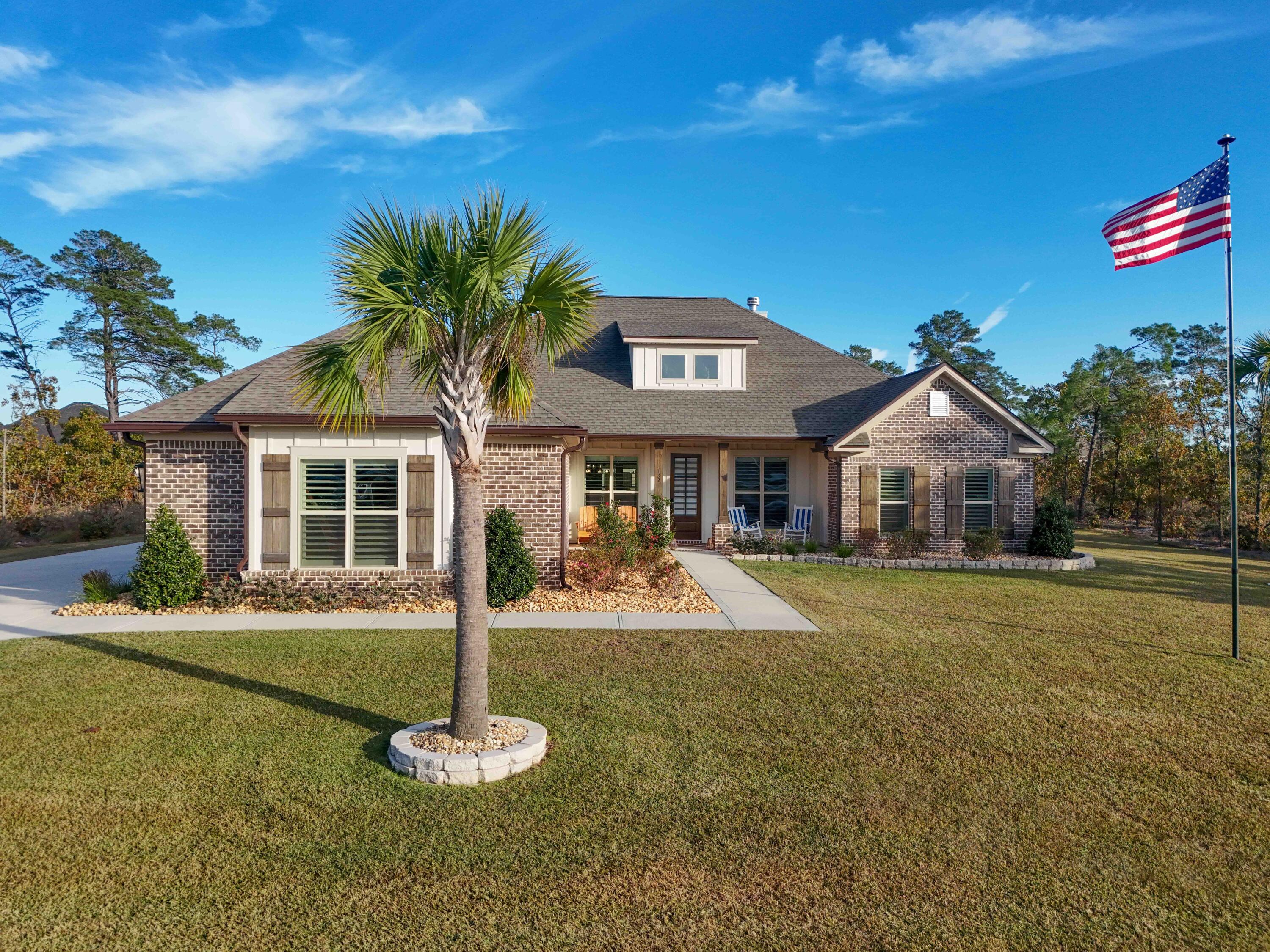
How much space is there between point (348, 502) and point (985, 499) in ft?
46.1

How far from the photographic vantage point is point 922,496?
605 inches

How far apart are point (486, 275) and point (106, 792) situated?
14.1 feet

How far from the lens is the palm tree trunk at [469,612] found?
4723mm

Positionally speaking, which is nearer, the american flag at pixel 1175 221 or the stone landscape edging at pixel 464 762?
the stone landscape edging at pixel 464 762

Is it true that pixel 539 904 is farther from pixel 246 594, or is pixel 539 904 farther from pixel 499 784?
pixel 246 594

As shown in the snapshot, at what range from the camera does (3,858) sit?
Answer: 3566mm

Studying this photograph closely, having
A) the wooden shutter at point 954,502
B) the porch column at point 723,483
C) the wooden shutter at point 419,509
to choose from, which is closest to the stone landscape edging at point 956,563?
the wooden shutter at point 954,502

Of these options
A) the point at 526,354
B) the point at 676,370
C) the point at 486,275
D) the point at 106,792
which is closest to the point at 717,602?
the point at 526,354

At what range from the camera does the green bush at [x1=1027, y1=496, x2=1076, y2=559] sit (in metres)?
14.7

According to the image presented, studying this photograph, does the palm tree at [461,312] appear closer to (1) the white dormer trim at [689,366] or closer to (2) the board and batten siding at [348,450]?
(2) the board and batten siding at [348,450]

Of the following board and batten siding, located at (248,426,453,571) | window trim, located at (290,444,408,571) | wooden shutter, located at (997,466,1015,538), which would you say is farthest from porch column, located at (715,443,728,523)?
window trim, located at (290,444,408,571)

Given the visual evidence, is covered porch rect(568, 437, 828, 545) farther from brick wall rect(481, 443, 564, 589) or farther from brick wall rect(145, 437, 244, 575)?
brick wall rect(145, 437, 244, 575)

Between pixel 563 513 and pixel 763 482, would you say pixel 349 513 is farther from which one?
pixel 763 482

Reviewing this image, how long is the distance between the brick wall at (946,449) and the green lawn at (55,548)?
19170mm
